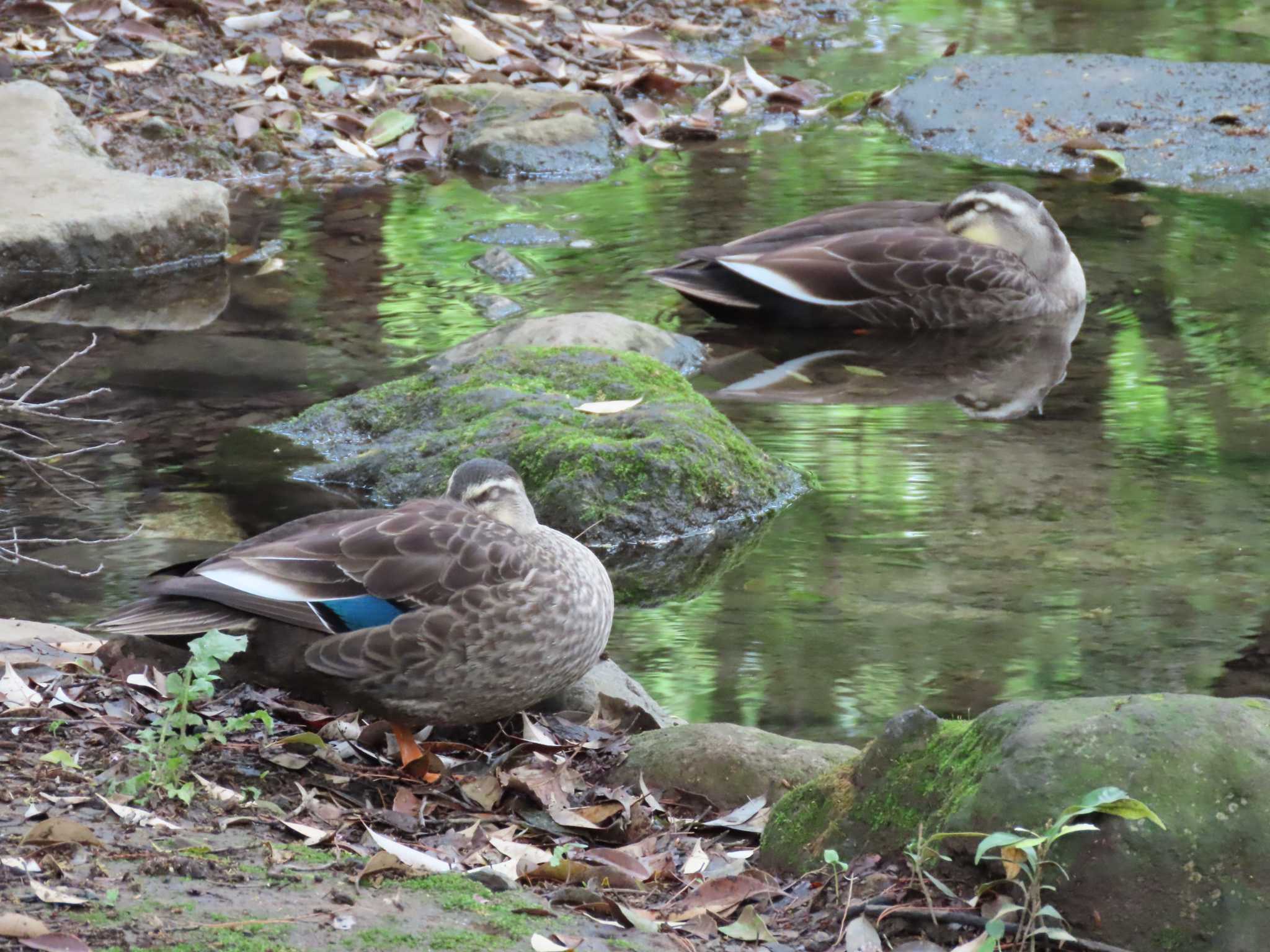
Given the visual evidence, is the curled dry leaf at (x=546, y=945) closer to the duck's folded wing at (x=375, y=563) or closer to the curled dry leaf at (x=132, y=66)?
the duck's folded wing at (x=375, y=563)

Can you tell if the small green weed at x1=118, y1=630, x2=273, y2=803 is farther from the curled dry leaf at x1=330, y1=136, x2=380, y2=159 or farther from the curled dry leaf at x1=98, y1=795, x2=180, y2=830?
the curled dry leaf at x1=330, y1=136, x2=380, y2=159

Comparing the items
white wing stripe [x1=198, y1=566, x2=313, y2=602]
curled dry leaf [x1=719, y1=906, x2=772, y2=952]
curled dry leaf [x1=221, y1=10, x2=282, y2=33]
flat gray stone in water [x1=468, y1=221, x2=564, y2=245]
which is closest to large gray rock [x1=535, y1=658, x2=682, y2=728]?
white wing stripe [x1=198, y1=566, x2=313, y2=602]

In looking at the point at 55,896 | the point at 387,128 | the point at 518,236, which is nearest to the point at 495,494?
the point at 55,896

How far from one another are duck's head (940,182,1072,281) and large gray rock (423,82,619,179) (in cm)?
354

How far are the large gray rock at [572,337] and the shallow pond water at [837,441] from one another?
1.09 ft

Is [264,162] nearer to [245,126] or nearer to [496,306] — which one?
[245,126]

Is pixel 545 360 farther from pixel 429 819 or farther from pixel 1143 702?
pixel 1143 702

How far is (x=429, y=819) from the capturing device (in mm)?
3908

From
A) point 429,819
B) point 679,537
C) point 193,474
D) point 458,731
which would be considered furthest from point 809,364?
point 429,819

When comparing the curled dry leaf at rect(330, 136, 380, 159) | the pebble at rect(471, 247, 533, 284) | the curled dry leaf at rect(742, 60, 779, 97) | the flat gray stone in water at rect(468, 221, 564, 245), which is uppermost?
the curled dry leaf at rect(742, 60, 779, 97)

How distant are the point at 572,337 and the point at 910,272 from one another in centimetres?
204

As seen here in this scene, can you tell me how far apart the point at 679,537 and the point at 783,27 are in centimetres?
1014

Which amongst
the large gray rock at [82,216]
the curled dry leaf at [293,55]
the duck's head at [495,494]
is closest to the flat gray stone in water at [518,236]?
the large gray rock at [82,216]

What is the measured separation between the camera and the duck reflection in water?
7.88 m
